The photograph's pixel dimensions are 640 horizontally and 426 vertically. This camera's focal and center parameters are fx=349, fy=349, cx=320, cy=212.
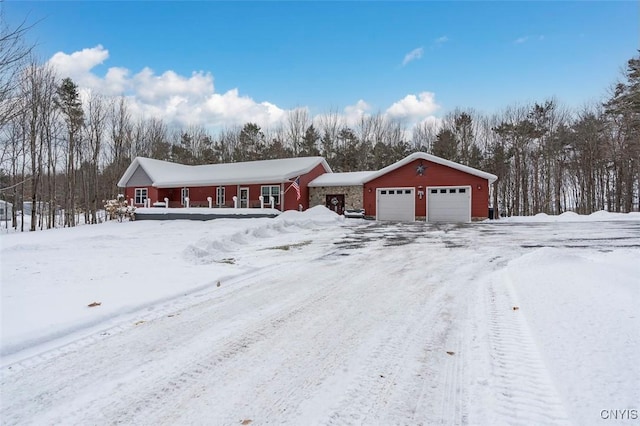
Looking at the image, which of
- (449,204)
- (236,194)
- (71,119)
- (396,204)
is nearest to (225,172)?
(236,194)

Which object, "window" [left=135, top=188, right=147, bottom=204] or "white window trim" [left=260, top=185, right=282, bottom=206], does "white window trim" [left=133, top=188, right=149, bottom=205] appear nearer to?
"window" [left=135, top=188, right=147, bottom=204]

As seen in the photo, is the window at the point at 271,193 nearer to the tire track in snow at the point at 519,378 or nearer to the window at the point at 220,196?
the window at the point at 220,196

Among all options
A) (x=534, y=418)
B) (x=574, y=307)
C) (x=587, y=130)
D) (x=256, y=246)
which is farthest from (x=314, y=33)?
(x=587, y=130)

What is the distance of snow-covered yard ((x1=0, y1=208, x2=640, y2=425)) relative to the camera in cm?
227

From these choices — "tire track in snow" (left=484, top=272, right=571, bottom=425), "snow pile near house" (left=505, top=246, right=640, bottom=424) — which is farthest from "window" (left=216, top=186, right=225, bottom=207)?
"tire track in snow" (left=484, top=272, right=571, bottom=425)

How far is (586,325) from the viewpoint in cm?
340

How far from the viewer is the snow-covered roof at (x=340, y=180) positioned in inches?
906

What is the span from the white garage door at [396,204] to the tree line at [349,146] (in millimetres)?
13464

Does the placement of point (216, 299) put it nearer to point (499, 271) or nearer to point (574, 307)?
point (574, 307)

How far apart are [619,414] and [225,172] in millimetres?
26671

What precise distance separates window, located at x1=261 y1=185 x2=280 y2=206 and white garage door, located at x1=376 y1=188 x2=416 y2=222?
670cm

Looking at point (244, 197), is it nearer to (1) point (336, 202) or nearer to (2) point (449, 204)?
(1) point (336, 202)

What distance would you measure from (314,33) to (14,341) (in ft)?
67.5

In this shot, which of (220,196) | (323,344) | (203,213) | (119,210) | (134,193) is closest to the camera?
(323,344)
